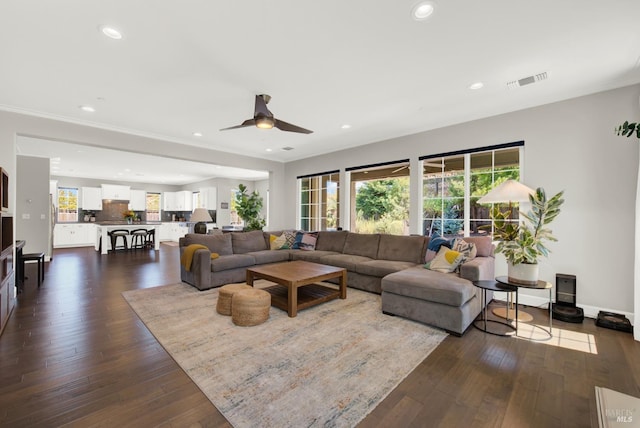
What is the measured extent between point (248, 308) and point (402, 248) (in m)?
2.73

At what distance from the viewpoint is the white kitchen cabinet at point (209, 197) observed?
10.9 metres

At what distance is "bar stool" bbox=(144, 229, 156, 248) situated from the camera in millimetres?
9459

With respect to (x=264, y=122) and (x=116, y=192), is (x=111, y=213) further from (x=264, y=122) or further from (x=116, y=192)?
(x=264, y=122)

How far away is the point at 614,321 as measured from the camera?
120 inches

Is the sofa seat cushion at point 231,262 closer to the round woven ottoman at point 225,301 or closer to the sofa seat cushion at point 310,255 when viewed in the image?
the sofa seat cushion at point 310,255

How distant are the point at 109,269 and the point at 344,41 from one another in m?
6.59

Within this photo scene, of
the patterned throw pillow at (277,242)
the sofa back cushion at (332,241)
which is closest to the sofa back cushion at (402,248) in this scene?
the sofa back cushion at (332,241)

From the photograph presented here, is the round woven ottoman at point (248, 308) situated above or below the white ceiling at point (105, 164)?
below

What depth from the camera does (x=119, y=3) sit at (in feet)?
6.58

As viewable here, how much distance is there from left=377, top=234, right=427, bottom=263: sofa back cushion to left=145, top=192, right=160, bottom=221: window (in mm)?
11541

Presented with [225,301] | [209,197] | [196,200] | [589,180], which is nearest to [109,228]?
[209,197]

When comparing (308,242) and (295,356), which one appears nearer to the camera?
(295,356)

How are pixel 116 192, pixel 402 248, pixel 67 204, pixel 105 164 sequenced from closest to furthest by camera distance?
pixel 402 248, pixel 105 164, pixel 67 204, pixel 116 192

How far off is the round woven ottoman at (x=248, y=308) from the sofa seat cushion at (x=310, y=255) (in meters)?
2.01
